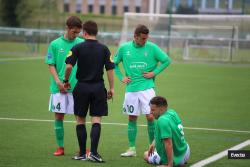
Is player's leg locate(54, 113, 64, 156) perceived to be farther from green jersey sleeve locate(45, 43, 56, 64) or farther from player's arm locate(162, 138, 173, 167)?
player's arm locate(162, 138, 173, 167)

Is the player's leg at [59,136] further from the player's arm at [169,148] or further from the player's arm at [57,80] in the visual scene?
the player's arm at [169,148]

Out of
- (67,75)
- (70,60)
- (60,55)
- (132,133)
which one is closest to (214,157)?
(132,133)

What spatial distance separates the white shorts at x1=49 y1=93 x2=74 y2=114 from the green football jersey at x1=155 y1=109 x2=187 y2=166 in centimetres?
171

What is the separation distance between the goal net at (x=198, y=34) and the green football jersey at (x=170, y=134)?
28.8 metres

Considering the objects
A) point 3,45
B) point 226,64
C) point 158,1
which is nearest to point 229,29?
point 226,64

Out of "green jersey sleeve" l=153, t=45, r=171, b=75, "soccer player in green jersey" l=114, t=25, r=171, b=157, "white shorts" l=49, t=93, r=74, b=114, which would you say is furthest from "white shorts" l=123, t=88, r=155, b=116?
"white shorts" l=49, t=93, r=74, b=114

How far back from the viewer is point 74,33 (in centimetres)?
987

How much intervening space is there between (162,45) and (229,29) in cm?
427

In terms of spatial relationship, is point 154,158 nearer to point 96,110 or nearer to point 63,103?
point 96,110

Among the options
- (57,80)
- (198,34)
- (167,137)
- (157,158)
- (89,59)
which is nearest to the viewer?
(167,137)

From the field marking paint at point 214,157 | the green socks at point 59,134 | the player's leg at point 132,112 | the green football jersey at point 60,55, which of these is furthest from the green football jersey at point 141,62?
the field marking paint at point 214,157

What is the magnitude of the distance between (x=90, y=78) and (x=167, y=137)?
1.52m

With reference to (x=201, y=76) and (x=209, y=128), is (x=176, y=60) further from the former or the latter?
(x=209, y=128)

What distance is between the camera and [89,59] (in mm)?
9367
